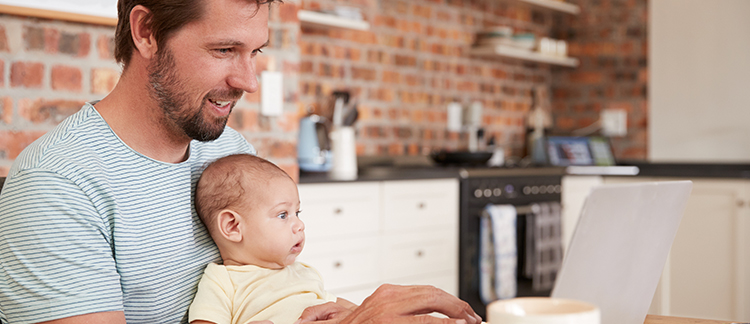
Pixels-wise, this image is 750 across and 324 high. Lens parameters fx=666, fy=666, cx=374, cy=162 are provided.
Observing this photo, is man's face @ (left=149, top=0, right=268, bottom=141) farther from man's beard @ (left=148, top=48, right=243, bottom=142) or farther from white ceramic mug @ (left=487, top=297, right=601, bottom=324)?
white ceramic mug @ (left=487, top=297, right=601, bottom=324)

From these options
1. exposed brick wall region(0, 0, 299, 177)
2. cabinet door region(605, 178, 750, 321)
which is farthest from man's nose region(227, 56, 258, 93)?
cabinet door region(605, 178, 750, 321)

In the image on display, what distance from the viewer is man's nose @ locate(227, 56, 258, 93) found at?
1115 millimetres

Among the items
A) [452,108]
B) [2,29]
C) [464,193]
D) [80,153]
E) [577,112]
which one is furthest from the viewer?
[577,112]

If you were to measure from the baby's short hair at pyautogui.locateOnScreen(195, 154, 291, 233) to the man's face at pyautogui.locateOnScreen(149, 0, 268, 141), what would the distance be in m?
0.10

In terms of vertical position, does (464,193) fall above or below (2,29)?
below

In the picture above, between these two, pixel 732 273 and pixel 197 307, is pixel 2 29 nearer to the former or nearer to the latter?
pixel 197 307

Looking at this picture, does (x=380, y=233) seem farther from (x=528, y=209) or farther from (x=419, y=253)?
(x=528, y=209)

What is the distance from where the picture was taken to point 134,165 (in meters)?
1.06

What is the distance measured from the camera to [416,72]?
4332 millimetres

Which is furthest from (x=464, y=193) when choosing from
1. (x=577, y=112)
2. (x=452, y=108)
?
(x=577, y=112)

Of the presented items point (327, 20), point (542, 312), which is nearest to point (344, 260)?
point (327, 20)

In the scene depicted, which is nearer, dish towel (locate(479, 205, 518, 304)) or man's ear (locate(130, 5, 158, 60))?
man's ear (locate(130, 5, 158, 60))

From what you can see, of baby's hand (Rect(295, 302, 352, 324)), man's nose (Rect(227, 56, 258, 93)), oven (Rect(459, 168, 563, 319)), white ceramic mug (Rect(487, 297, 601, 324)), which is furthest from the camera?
oven (Rect(459, 168, 563, 319))

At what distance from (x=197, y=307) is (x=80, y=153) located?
12.1 inches
